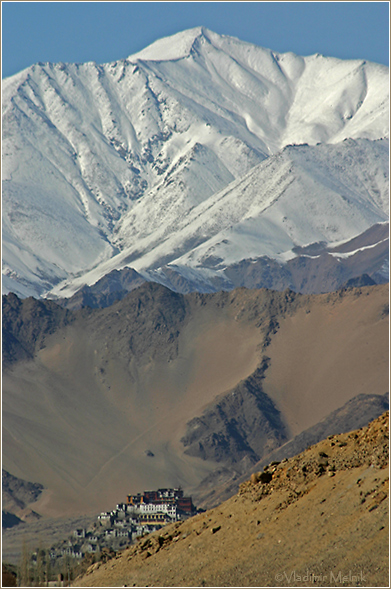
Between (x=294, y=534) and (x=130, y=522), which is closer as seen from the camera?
(x=294, y=534)

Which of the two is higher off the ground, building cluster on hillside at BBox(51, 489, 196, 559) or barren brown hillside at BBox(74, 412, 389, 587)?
building cluster on hillside at BBox(51, 489, 196, 559)

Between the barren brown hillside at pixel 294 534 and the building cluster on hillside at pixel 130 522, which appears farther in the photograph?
the building cluster on hillside at pixel 130 522

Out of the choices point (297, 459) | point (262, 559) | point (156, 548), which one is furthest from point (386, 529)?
point (156, 548)

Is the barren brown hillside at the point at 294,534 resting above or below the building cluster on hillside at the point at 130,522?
below

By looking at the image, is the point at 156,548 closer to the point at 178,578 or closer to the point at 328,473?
the point at 178,578
